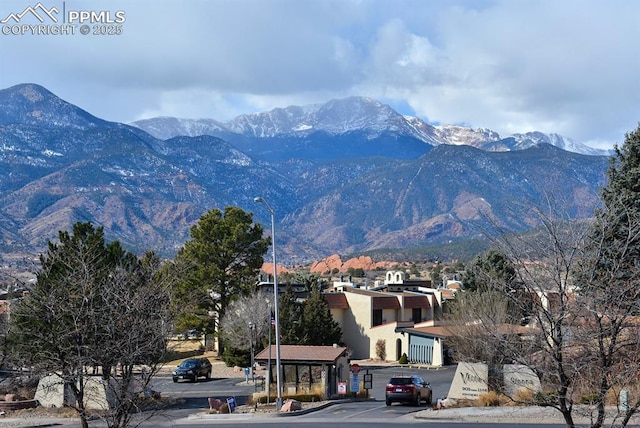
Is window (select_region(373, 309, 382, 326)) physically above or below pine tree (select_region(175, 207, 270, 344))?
below

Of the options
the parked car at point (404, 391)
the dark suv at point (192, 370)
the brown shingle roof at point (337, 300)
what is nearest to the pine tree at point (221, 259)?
the brown shingle roof at point (337, 300)

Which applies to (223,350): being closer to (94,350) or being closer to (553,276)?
(94,350)

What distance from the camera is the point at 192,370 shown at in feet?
178

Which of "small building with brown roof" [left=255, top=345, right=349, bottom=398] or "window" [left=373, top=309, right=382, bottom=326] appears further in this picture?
"window" [left=373, top=309, right=382, bottom=326]

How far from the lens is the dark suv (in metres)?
53.9

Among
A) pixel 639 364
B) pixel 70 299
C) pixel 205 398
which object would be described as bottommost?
pixel 205 398

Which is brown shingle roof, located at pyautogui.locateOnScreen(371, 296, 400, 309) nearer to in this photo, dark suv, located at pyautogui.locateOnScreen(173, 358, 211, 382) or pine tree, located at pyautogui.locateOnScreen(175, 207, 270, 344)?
pine tree, located at pyautogui.locateOnScreen(175, 207, 270, 344)

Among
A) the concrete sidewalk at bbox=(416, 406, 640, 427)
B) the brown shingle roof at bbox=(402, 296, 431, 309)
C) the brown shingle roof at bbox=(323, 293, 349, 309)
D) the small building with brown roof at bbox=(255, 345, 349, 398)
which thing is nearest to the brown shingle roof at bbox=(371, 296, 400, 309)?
the brown shingle roof at bbox=(402, 296, 431, 309)

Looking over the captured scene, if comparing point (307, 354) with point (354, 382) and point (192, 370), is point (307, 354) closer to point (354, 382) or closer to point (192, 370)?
point (354, 382)

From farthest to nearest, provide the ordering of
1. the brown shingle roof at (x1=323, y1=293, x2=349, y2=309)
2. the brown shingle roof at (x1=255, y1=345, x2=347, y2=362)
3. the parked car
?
1. the brown shingle roof at (x1=323, y1=293, x2=349, y2=309)
2. the brown shingle roof at (x1=255, y1=345, x2=347, y2=362)
3. the parked car

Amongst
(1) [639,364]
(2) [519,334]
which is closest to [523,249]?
(1) [639,364]

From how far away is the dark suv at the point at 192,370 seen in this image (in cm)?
5391

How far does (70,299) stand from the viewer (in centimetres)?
2364

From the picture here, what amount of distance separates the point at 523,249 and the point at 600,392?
3.15 m
